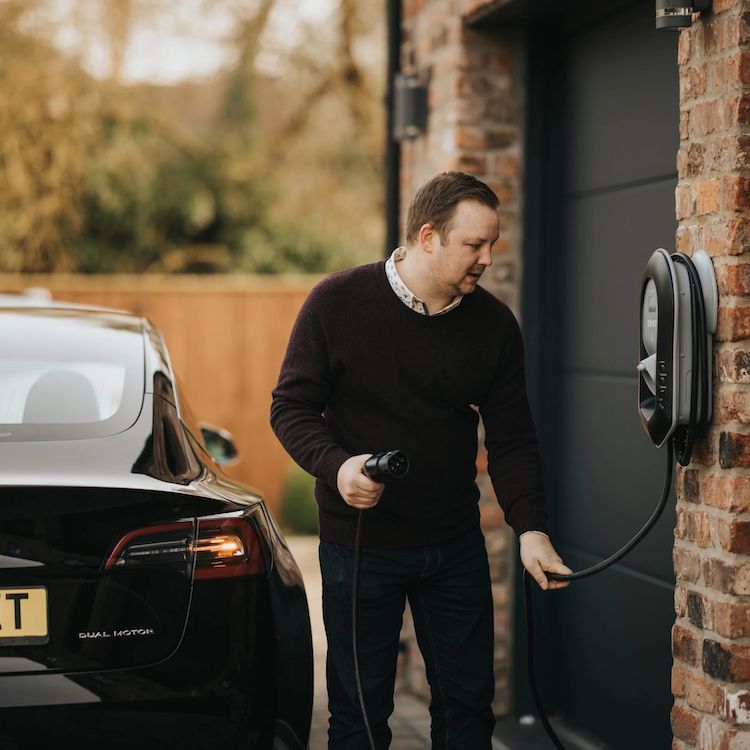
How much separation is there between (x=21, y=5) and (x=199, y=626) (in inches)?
513

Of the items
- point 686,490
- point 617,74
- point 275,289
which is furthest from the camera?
point 275,289

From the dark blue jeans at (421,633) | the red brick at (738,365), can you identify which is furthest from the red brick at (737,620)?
the dark blue jeans at (421,633)

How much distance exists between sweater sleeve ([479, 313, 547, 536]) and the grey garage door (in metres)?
0.75

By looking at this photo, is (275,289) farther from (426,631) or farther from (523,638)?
(426,631)

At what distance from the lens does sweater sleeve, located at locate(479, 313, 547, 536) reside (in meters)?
3.27

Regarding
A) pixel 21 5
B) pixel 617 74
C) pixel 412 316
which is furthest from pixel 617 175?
pixel 21 5

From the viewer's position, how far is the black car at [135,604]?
2.72 meters

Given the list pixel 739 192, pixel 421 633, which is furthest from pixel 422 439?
pixel 739 192

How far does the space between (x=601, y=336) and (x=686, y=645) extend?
1516 mm

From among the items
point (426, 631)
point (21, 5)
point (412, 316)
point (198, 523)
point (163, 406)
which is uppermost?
point (21, 5)

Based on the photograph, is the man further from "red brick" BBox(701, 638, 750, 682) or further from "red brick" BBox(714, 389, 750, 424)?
"red brick" BBox(714, 389, 750, 424)

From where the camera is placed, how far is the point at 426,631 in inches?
132

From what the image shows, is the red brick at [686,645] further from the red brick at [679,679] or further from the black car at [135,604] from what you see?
the black car at [135,604]

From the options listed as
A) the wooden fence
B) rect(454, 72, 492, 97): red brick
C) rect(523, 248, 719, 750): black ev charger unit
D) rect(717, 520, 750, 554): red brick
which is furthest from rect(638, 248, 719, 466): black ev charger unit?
the wooden fence
